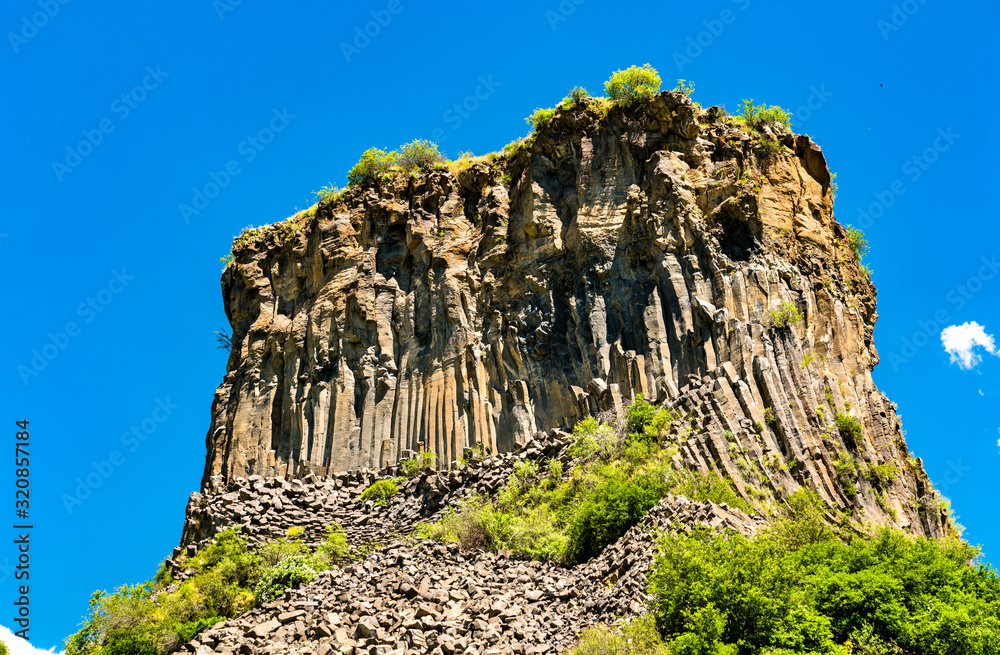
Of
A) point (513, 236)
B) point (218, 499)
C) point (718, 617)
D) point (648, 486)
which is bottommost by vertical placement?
point (718, 617)

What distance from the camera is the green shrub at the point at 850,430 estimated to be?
105 ft

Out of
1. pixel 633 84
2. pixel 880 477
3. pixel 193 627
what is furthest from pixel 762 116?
pixel 193 627

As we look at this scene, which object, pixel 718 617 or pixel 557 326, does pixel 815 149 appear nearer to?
pixel 557 326

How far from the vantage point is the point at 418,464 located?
37.5 metres

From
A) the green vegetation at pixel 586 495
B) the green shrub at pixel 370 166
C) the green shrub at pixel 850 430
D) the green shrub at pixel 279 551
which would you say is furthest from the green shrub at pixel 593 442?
the green shrub at pixel 370 166

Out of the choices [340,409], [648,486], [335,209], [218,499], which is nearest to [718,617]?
[648,486]

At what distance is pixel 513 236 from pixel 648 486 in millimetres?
17159

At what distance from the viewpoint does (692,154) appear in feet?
131

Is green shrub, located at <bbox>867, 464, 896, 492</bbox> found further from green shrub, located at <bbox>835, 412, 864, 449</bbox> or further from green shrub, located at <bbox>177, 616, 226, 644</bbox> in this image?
green shrub, located at <bbox>177, 616, 226, 644</bbox>

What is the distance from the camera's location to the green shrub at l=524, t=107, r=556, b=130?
43.4 m

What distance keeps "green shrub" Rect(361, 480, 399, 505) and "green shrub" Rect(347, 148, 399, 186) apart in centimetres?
1626

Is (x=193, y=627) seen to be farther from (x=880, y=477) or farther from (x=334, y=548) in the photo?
(x=880, y=477)

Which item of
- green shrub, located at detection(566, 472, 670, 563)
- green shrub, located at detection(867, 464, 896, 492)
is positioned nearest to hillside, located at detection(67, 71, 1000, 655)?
green shrub, located at detection(566, 472, 670, 563)

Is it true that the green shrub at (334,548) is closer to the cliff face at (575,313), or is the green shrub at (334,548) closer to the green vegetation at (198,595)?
the green vegetation at (198,595)
